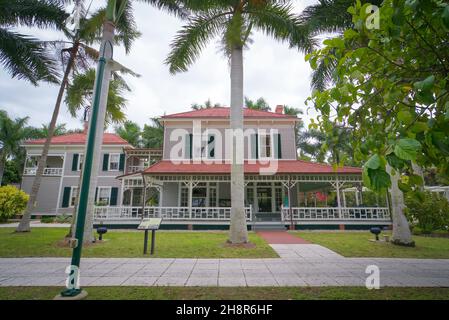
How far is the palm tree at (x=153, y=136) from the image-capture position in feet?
102

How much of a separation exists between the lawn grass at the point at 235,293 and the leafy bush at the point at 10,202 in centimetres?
1767

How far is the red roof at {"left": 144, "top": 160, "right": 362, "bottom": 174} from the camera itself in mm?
15002

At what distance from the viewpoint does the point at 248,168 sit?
1609 centimetres

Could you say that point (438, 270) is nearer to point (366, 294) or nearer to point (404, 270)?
point (404, 270)

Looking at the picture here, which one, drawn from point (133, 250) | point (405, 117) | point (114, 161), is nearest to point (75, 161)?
A: point (114, 161)

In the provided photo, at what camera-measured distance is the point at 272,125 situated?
59.7 ft

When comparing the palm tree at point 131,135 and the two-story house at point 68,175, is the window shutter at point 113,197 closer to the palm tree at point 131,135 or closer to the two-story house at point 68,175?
the two-story house at point 68,175

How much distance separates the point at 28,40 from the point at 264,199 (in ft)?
52.9

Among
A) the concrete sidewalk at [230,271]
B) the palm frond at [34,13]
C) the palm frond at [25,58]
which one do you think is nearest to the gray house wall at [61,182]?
the palm frond at [25,58]

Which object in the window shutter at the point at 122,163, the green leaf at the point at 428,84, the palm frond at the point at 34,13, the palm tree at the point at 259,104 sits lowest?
the green leaf at the point at 428,84

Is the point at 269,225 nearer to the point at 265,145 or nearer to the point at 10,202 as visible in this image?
the point at 265,145

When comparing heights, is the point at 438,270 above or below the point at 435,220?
below
